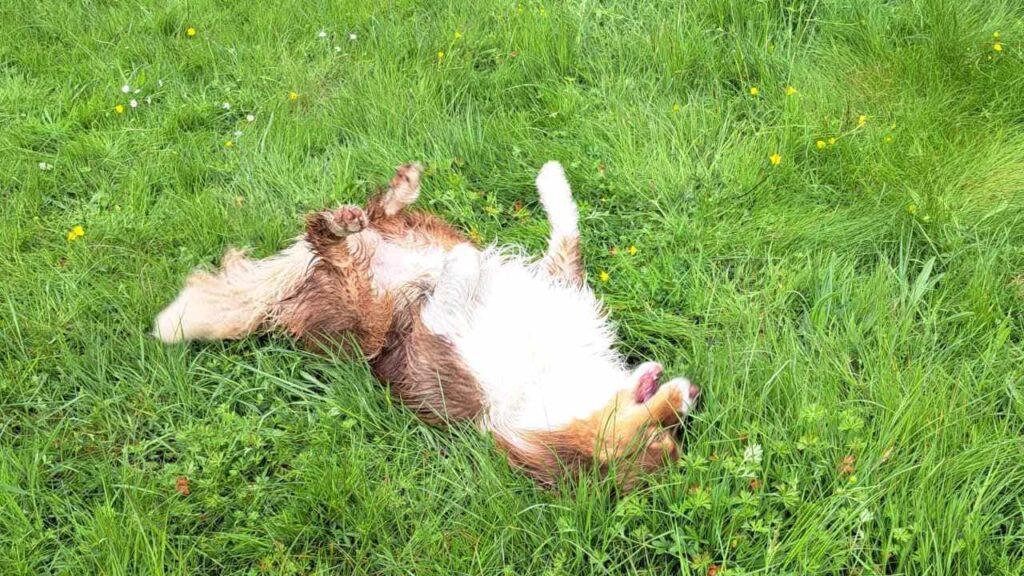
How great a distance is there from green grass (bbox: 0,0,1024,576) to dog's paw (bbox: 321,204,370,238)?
0.52 meters

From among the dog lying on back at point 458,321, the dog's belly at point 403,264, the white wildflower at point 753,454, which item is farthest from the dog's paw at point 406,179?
the white wildflower at point 753,454

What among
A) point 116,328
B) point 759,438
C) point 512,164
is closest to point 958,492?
point 759,438

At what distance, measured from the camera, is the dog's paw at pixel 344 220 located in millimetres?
2855

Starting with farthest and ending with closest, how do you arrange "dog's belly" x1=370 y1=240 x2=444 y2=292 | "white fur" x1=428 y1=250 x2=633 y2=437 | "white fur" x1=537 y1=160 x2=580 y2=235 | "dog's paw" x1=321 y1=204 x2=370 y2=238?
"white fur" x1=537 y1=160 x2=580 y2=235 → "dog's belly" x1=370 y1=240 x2=444 y2=292 → "dog's paw" x1=321 y1=204 x2=370 y2=238 → "white fur" x1=428 y1=250 x2=633 y2=437

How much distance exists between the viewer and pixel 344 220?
2.86 m

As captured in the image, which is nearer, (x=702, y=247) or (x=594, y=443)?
(x=594, y=443)

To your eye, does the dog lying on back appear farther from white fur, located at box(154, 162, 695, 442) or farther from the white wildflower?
the white wildflower

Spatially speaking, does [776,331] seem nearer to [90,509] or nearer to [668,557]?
[668,557]

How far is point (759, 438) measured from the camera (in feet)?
7.72

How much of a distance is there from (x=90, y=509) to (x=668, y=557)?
5.89ft

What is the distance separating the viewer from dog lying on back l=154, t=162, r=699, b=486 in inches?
101

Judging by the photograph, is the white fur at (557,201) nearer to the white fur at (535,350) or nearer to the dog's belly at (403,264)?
the white fur at (535,350)

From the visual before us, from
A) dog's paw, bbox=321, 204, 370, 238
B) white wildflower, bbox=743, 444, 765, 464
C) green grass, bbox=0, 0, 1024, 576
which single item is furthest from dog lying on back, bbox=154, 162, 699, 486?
white wildflower, bbox=743, 444, 765, 464

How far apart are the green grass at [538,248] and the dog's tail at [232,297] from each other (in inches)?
3.2
